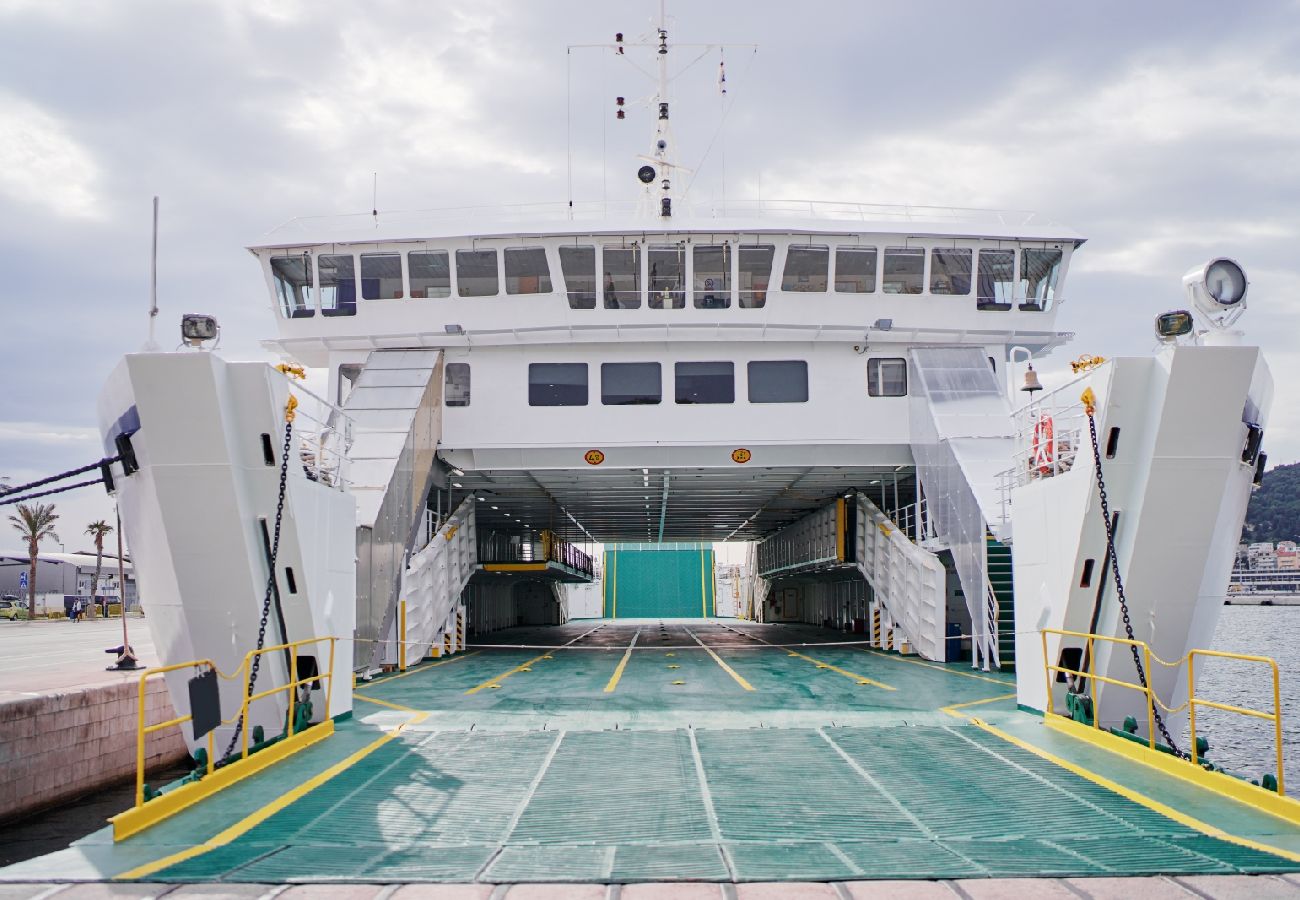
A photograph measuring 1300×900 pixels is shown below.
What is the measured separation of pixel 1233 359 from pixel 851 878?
18.5ft

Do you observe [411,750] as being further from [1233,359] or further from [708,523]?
[708,523]

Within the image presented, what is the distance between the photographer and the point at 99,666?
18500 mm

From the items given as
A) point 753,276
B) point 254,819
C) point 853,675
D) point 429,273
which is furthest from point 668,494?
point 254,819

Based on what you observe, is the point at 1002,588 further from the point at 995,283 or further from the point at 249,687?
the point at 249,687

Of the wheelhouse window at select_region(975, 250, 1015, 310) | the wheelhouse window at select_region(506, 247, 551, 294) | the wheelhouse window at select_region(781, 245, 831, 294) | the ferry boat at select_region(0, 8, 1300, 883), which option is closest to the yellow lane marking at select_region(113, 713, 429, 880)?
the ferry boat at select_region(0, 8, 1300, 883)

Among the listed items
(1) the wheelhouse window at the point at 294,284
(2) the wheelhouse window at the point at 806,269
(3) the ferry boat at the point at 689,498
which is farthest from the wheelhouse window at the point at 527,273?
(2) the wheelhouse window at the point at 806,269

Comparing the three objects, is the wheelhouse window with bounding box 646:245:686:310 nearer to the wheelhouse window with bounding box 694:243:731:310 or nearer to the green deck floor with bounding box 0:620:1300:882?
the wheelhouse window with bounding box 694:243:731:310

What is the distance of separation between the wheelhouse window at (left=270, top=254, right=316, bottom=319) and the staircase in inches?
500

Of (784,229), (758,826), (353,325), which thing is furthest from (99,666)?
(758,826)

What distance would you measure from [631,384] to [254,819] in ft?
39.1

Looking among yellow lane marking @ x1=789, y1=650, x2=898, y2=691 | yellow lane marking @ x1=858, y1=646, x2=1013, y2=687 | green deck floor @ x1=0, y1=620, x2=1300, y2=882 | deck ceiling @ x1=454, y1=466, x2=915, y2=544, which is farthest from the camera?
deck ceiling @ x1=454, y1=466, x2=915, y2=544

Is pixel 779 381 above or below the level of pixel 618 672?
above

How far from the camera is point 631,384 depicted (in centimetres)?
1719

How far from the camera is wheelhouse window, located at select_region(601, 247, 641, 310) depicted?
16812mm
